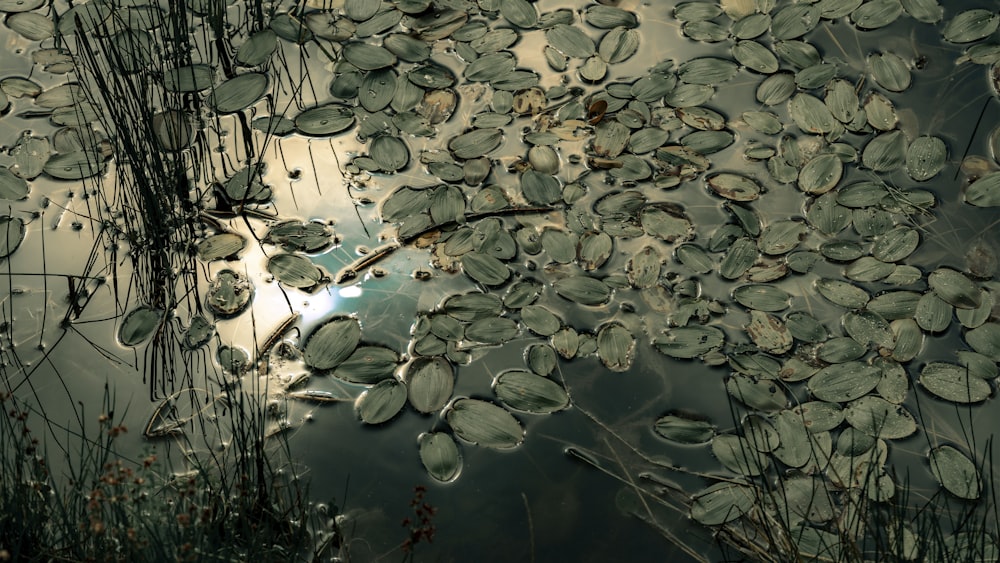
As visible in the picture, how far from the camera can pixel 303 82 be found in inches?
106

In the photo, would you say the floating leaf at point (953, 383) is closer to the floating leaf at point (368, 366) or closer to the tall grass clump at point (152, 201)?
the floating leaf at point (368, 366)

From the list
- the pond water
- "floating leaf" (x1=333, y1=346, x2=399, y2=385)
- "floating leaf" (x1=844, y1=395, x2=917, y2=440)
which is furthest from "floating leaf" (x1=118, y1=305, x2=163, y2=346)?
"floating leaf" (x1=844, y1=395, x2=917, y2=440)

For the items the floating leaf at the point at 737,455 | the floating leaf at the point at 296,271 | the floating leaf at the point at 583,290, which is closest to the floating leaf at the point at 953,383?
the floating leaf at the point at 737,455

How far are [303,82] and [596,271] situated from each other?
93cm

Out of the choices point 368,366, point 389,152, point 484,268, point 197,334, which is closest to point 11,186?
point 197,334

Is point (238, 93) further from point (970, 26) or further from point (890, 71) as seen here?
point (970, 26)

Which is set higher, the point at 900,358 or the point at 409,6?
the point at 409,6

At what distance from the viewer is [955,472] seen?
1.95 metres

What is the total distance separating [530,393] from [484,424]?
11cm

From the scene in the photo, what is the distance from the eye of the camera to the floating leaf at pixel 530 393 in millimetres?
2088

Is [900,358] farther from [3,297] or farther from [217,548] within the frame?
[3,297]

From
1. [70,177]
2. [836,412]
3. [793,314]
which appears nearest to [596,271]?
[793,314]

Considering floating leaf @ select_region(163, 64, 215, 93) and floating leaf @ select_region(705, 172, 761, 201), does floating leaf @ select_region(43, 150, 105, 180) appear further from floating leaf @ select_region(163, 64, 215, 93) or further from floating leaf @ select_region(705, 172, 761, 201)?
floating leaf @ select_region(705, 172, 761, 201)

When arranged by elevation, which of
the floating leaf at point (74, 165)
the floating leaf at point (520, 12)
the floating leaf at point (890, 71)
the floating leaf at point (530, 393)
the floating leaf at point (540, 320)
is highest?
the floating leaf at point (520, 12)
